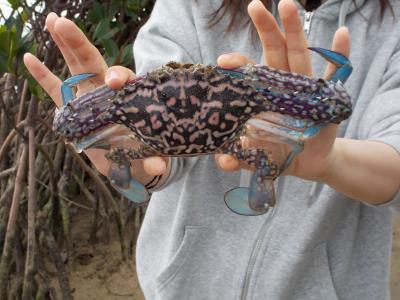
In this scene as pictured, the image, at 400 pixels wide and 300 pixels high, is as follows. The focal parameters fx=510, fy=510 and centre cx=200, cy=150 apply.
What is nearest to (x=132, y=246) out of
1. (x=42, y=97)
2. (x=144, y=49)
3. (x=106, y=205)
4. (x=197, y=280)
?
(x=106, y=205)

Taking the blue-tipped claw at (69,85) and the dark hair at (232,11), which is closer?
the blue-tipped claw at (69,85)

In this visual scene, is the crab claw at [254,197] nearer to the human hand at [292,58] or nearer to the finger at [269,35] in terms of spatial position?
the human hand at [292,58]

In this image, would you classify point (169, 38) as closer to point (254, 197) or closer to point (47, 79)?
point (47, 79)

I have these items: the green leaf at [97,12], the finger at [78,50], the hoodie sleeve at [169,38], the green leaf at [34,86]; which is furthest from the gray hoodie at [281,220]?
the green leaf at [97,12]

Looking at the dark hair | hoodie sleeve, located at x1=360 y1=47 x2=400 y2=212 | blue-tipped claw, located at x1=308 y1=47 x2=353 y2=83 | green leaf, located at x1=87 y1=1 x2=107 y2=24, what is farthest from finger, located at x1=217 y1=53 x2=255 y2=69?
green leaf, located at x1=87 y1=1 x2=107 y2=24

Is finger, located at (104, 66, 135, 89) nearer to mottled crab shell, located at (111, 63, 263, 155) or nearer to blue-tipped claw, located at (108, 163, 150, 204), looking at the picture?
mottled crab shell, located at (111, 63, 263, 155)

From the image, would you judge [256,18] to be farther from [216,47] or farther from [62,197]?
[62,197]

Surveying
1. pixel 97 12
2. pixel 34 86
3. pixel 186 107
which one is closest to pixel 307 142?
pixel 186 107
